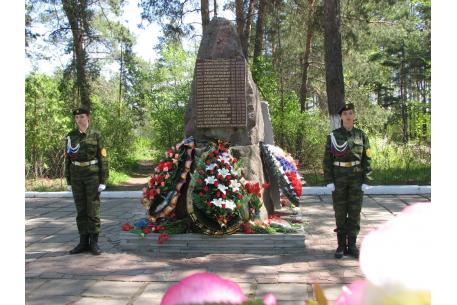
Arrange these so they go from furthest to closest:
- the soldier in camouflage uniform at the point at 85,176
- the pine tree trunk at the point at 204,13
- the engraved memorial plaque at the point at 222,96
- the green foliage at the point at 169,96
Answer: the green foliage at the point at 169,96 → the pine tree trunk at the point at 204,13 → the engraved memorial plaque at the point at 222,96 → the soldier in camouflage uniform at the point at 85,176

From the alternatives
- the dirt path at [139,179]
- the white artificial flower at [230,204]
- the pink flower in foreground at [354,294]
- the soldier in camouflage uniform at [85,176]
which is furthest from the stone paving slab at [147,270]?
the dirt path at [139,179]

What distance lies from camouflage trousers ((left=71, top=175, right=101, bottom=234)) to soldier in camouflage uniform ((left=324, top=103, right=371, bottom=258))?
2.60 metres

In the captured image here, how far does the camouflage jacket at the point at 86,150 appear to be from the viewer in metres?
5.18

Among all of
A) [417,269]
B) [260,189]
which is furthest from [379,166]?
[417,269]

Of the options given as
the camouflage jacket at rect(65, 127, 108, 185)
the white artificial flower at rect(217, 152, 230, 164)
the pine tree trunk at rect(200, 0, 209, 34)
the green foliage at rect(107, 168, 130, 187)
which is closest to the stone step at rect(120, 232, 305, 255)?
the white artificial flower at rect(217, 152, 230, 164)

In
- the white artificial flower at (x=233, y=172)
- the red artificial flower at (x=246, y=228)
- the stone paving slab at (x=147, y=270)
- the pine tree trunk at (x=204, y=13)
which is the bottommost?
the stone paving slab at (x=147, y=270)

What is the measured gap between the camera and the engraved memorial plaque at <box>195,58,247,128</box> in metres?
5.74

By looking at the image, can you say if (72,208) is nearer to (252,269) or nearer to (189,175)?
(189,175)

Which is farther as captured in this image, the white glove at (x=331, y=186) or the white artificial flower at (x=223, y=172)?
the white artificial flower at (x=223, y=172)

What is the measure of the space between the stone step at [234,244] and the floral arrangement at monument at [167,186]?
1.31 feet

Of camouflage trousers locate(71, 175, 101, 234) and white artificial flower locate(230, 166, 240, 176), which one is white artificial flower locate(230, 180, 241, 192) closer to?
white artificial flower locate(230, 166, 240, 176)

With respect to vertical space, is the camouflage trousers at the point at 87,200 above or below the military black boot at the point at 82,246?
above

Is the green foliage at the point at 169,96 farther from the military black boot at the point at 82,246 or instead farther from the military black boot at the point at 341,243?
the military black boot at the point at 341,243

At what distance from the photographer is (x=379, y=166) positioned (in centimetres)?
1199
